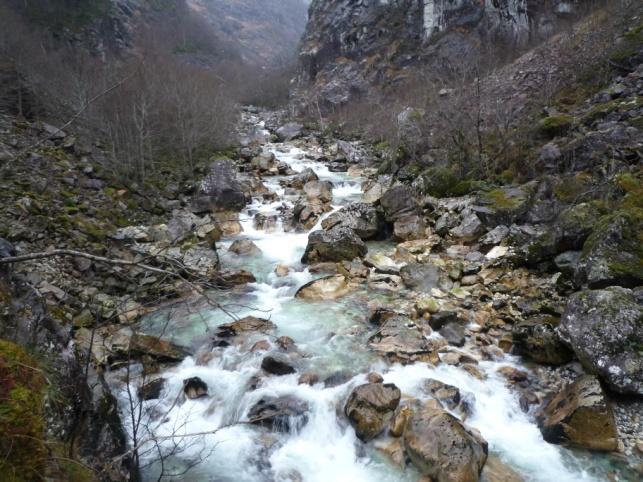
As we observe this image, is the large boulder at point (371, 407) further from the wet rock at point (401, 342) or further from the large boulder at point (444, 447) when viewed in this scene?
the wet rock at point (401, 342)

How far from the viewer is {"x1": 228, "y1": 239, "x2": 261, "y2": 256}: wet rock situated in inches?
501

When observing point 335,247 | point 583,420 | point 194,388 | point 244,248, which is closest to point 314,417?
point 194,388

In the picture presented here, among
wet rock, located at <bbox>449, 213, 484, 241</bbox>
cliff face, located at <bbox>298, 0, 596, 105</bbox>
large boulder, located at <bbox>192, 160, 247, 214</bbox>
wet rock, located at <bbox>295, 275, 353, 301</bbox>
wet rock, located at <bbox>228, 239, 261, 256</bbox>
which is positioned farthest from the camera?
cliff face, located at <bbox>298, 0, 596, 105</bbox>

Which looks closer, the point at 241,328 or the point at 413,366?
the point at 413,366

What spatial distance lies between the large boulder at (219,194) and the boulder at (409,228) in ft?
23.6

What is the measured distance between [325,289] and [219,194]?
868cm

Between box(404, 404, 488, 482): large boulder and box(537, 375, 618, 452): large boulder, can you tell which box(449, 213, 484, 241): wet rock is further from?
box(404, 404, 488, 482): large boulder

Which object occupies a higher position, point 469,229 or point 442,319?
point 469,229

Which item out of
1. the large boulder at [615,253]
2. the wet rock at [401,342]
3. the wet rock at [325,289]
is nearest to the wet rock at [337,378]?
the wet rock at [401,342]

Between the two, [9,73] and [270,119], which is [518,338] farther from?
[270,119]

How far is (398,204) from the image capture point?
44.2ft

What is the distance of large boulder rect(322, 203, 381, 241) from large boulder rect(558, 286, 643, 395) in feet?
23.7

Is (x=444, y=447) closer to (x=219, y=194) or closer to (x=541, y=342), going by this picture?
(x=541, y=342)

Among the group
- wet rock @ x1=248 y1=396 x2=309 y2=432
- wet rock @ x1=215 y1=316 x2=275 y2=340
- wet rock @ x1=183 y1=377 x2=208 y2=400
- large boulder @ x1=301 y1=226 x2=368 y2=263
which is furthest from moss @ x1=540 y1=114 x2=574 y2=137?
wet rock @ x1=183 y1=377 x2=208 y2=400
